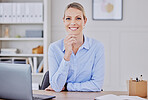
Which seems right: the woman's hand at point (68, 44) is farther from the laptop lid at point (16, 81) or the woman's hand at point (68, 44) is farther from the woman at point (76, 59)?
the laptop lid at point (16, 81)

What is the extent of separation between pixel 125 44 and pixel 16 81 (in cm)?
288

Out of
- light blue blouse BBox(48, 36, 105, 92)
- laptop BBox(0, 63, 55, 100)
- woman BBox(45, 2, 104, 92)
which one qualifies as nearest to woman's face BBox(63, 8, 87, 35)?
woman BBox(45, 2, 104, 92)

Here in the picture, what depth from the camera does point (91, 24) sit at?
3967 mm

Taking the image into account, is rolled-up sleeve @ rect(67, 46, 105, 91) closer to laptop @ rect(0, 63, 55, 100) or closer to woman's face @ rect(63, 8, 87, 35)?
woman's face @ rect(63, 8, 87, 35)

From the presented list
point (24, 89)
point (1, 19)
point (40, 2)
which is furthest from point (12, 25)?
point (24, 89)

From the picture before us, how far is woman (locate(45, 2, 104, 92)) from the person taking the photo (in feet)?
5.92

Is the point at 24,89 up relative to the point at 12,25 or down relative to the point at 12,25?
down

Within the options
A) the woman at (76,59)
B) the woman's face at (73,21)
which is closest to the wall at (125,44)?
the woman at (76,59)

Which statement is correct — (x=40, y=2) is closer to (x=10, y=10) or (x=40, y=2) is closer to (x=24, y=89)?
(x=10, y=10)

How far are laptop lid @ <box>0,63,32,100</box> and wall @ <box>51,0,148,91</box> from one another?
2729 mm

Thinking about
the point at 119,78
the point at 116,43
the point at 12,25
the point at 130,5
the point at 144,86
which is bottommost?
the point at 119,78

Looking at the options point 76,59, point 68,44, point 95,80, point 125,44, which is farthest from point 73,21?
point 125,44

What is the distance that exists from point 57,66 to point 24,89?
25.4 inches

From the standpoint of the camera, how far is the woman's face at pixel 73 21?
1.85m
